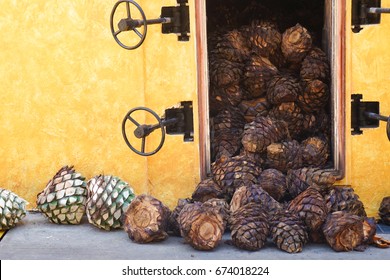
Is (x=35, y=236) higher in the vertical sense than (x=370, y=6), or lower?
lower

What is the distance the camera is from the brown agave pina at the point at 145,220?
6160 millimetres

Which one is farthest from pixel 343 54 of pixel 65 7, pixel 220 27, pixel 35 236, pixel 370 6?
pixel 35 236

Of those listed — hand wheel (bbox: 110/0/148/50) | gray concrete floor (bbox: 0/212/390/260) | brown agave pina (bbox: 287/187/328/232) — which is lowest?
gray concrete floor (bbox: 0/212/390/260)

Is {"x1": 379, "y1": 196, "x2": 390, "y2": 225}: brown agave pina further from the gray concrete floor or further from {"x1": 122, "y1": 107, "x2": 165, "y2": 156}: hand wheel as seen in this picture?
{"x1": 122, "y1": 107, "x2": 165, "y2": 156}: hand wheel

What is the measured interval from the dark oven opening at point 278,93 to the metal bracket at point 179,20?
1.34 feet

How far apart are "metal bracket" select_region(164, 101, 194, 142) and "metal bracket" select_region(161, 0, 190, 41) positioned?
1.55 feet

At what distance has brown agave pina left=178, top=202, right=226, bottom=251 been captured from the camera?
600 centimetres

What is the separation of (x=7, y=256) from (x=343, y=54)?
2.59 metres

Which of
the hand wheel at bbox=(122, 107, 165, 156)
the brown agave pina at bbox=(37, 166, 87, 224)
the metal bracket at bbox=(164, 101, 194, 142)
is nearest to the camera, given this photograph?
the hand wheel at bbox=(122, 107, 165, 156)

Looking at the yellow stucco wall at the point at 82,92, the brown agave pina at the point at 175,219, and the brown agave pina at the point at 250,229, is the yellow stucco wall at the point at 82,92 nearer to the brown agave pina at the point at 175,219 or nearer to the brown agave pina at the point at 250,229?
the brown agave pina at the point at 175,219

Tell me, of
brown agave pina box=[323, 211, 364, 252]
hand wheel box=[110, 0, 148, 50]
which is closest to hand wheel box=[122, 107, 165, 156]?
hand wheel box=[110, 0, 148, 50]

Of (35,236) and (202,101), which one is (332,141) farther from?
(35,236)

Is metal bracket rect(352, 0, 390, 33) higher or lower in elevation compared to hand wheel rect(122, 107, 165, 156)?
higher
